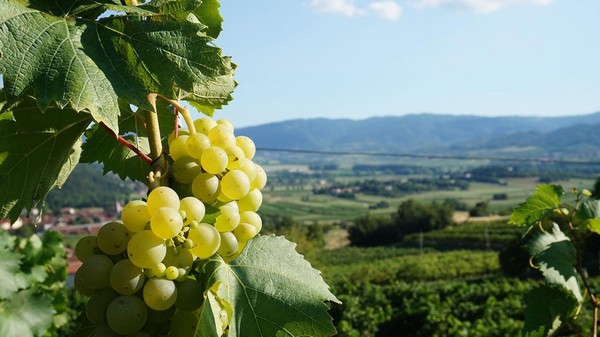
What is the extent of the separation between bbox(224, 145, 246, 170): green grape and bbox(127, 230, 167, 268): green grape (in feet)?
0.66

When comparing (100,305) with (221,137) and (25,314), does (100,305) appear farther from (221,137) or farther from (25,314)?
(25,314)

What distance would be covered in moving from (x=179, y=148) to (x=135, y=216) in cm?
16

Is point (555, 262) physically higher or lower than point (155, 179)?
lower

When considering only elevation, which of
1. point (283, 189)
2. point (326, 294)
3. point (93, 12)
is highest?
point (93, 12)

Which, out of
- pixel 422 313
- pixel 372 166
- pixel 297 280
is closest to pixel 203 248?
pixel 297 280

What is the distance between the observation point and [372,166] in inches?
5837

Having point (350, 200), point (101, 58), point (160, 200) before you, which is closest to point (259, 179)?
point (160, 200)

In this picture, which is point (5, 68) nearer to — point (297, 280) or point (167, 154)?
point (167, 154)

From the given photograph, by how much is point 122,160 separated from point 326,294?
568mm

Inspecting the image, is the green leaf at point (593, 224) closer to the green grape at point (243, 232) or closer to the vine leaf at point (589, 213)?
the vine leaf at point (589, 213)

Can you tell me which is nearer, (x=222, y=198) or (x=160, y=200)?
(x=160, y=200)

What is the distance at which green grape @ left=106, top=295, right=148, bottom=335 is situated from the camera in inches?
33.6

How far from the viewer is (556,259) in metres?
1.94

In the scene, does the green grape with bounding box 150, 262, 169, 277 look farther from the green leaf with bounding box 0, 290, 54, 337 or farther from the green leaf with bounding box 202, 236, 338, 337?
the green leaf with bounding box 0, 290, 54, 337
